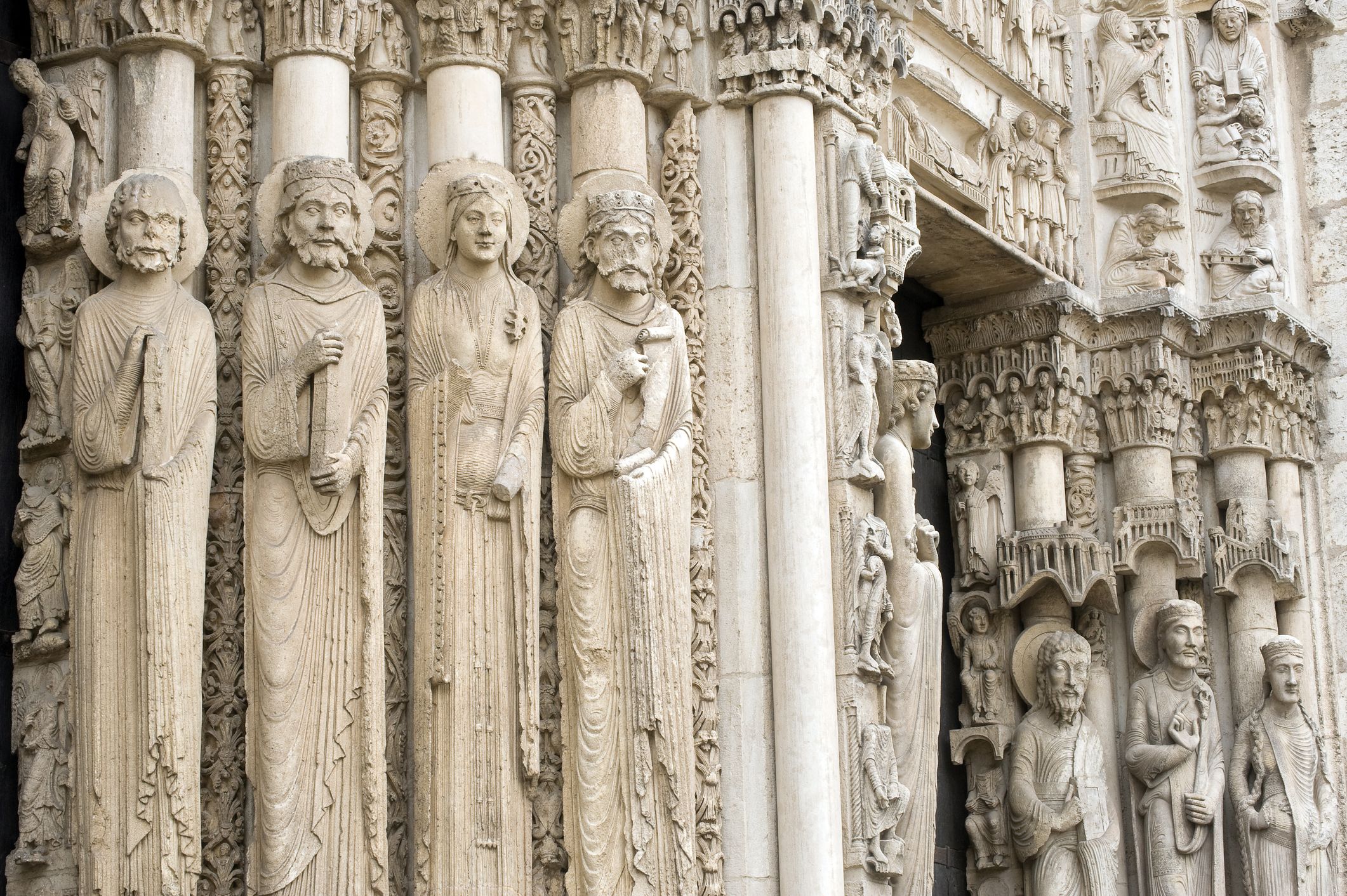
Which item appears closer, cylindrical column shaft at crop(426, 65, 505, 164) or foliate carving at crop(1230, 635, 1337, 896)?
cylindrical column shaft at crop(426, 65, 505, 164)

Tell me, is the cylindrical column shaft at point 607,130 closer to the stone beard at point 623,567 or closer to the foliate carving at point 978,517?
the stone beard at point 623,567

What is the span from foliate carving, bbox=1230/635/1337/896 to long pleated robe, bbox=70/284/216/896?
6.45m

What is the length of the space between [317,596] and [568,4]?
9.47 ft

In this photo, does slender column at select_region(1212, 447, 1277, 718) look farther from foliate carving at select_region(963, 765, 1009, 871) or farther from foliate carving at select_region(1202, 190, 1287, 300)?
foliate carving at select_region(963, 765, 1009, 871)

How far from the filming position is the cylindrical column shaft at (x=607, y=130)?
10688 millimetres

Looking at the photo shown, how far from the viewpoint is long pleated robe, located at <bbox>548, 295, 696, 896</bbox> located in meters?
9.97

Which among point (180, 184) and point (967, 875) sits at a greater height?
point (180, 184)

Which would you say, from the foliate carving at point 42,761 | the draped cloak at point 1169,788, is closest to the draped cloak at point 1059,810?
the draped cloak at point 1169,788

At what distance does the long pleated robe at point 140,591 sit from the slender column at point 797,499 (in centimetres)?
243

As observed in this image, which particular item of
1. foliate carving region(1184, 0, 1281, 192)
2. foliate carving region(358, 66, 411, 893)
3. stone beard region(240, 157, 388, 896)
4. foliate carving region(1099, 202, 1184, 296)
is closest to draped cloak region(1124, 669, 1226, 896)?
foliate carving region(1099, 202, 1184, 296)

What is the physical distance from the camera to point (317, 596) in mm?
9570

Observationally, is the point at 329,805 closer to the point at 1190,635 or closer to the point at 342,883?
the point at 342,883

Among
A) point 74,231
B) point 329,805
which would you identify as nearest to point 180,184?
point 74,231

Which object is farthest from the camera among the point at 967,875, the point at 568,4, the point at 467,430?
the point at 967,875
